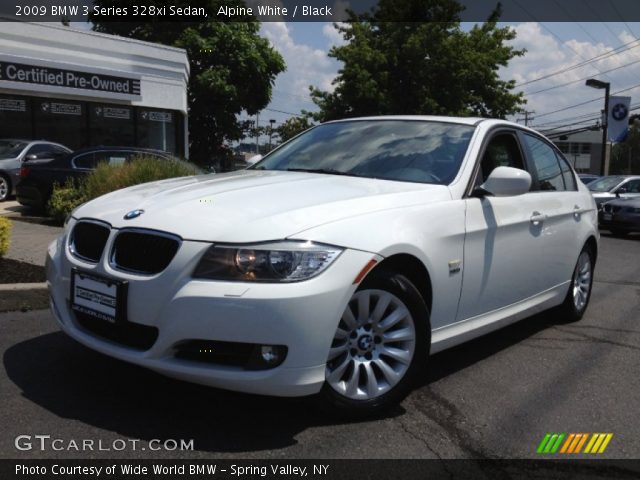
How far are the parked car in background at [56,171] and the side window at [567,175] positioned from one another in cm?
712

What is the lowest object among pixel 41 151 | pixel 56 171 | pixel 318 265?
pixel 56 171

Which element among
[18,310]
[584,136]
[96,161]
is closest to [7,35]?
[96,161]

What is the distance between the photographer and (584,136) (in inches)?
3797

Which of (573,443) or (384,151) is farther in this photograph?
(384,151)

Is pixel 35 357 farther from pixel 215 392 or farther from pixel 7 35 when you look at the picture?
pixel 7 35

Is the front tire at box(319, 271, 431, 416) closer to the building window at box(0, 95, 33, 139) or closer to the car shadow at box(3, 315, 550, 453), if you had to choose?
the car shadow at box(3, 315, 550, 453)

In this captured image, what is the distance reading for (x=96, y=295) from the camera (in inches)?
122

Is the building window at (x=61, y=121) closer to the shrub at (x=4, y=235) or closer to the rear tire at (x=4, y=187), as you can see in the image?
the rear tire at (x=4, y=187)

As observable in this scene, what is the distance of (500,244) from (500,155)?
765mm

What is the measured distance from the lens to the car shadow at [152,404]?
2.97 metres

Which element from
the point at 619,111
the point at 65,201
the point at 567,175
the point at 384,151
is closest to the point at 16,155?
the point at 65,201

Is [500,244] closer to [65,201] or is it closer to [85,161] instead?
[65,201]

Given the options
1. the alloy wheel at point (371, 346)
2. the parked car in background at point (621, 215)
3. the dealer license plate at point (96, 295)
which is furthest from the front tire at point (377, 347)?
the parked car in background at point (621, 215)
